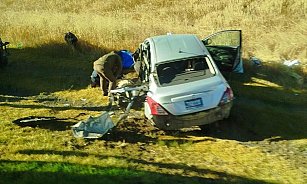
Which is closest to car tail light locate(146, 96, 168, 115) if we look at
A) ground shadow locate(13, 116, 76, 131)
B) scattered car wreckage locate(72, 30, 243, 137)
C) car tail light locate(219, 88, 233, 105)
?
scattered car wreckage locate(72, 30, 243, 137)

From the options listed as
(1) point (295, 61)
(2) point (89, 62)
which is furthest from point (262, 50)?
(2) point (89, 62)

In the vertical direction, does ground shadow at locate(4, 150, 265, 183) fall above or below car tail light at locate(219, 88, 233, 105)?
below

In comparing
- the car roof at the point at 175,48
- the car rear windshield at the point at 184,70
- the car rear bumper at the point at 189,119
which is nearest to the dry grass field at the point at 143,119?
the car rear bumper at the point at 189,119

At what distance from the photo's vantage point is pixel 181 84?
26.6 ft

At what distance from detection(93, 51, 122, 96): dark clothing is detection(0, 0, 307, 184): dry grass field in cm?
63

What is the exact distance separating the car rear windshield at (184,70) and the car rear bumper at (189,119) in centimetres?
82

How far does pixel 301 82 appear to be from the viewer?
13.1 m

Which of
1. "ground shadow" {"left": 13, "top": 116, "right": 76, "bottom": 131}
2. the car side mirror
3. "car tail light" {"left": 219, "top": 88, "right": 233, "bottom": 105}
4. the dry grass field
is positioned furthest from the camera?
the car side mirror

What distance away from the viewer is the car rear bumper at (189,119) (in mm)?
7727

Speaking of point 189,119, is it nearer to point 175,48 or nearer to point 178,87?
point 178,87

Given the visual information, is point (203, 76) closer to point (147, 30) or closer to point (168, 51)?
point (168, 51)

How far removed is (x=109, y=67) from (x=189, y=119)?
3.55 m

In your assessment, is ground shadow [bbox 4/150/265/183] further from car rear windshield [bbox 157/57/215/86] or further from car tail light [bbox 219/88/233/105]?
car rear windshield [bbox 157/57/215/86]

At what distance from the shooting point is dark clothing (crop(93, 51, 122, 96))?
34.6 feet
